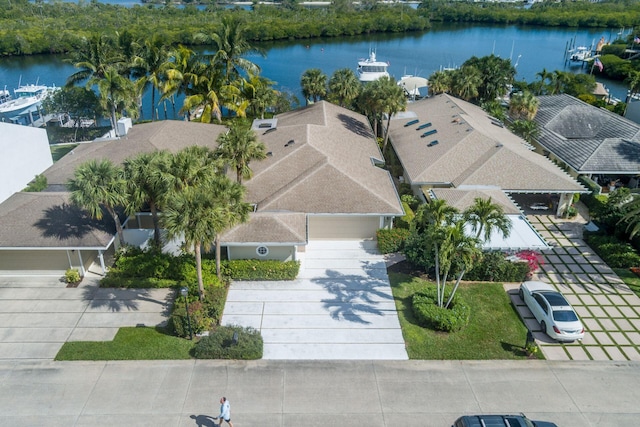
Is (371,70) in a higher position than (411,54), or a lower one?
higher

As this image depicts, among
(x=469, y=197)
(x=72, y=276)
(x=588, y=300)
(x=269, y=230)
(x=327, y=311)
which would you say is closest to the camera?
(x=327, y=311)

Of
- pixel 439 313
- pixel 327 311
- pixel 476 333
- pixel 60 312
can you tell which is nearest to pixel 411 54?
pixel 327 311

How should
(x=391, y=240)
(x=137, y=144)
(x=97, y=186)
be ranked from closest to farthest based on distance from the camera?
1. (x=97, y=186)
2. (x=391, y=240)
3. (x=137, y=144)

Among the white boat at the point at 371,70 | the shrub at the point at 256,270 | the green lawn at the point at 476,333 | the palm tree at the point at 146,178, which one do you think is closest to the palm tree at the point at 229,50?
the palm tree at the point at 146,178

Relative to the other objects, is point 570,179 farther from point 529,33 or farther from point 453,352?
Result: point 529,33

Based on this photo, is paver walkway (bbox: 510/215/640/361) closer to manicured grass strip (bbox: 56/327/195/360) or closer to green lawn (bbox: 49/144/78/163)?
manicured grass strip (bbox: 56/327/195/360)

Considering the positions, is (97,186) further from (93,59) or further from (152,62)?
(152,62)

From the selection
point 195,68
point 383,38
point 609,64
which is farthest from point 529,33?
point 195,68

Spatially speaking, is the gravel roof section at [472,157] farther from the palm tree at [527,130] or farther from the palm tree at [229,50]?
the palm tree at [229,50]

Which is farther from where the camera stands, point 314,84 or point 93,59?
point 314,84

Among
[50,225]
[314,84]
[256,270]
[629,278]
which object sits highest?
[314,84]
